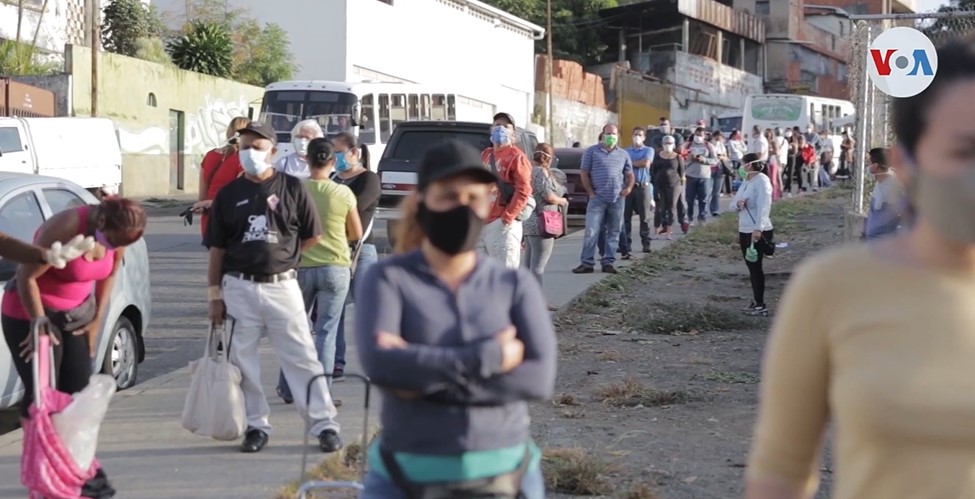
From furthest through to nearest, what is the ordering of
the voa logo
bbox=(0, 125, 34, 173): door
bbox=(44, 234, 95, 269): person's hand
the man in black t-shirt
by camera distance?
bbox=(0, 125, 34, 173): door → the voa logo → the man in black t-shirt → bbox=(44, 234, 95, 269): person's hand

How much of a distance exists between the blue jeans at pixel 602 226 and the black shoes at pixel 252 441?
9.55 metres

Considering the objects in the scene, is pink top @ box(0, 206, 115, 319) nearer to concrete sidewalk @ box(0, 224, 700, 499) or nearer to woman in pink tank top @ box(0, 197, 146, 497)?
woman in pink tank top @ box(0, 197, 146, 497)

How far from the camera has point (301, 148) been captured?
31.3ft

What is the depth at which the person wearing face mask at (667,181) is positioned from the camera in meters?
20.5

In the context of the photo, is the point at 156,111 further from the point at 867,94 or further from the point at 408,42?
the point at 867,94

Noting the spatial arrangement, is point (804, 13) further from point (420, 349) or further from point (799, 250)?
point (420, 349)

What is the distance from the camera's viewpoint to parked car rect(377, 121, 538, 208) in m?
18.5

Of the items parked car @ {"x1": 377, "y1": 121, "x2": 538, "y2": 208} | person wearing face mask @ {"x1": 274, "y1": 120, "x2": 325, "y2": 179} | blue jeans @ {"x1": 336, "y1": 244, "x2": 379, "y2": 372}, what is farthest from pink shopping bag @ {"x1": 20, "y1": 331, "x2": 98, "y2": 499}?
parked car @ {"x1": 377, "y1": 121, "x2": 538, "y2": 208}

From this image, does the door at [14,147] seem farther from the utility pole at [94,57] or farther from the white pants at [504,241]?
the white pants at [504,241]

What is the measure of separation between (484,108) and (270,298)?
25891 mm

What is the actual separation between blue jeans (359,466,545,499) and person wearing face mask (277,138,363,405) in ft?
14.7

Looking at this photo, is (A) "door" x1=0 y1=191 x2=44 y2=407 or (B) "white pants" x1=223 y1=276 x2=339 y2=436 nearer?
(B) "white pants" x1=223 y1=276 x2=339 y2=436

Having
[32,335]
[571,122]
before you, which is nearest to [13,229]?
[32,335]

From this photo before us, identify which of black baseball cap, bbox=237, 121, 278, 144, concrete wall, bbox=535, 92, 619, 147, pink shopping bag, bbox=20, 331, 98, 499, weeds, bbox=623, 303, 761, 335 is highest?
concrete wall, bbox=535, 92, 619, 147
